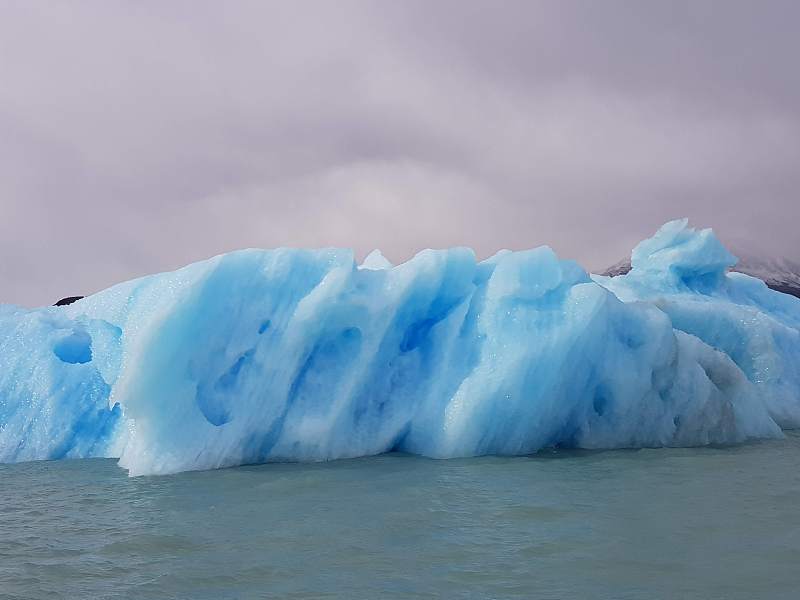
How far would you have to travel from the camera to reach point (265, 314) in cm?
860

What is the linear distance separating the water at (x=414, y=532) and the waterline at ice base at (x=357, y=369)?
755 millimetres

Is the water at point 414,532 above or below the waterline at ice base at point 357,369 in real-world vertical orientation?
below

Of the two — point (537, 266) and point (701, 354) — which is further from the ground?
point (537, 266)

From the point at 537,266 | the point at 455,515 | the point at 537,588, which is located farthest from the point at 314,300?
the point at 537,588

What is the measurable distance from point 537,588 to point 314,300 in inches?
204

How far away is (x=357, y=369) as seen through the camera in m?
8.70

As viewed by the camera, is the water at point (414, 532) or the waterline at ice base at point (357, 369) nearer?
the water at point (414, 532)

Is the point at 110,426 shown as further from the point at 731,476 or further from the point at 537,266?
the point at 731,476

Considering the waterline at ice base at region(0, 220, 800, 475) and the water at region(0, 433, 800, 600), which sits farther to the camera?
the waterline at ice base at region(0, 220, 800, 475)

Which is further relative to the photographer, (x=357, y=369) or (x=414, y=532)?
(x=357, y=369)

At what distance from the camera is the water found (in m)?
3.98

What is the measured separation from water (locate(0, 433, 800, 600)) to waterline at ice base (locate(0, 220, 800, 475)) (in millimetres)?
755

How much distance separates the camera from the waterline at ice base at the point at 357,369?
813cm

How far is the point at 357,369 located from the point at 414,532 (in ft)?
12.4
